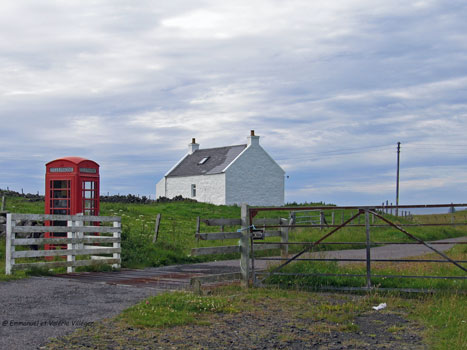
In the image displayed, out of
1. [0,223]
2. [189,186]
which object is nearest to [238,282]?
[0,223]

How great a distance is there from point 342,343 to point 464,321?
7.71ft

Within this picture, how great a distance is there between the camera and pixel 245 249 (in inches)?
500

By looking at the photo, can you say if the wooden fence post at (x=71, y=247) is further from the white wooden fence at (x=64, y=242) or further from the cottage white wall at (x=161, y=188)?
the cottage white wall at (x=161, y=188)

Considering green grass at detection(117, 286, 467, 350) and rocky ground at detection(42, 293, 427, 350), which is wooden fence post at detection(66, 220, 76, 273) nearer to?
green grass at detection(117, 286, 467, 350)

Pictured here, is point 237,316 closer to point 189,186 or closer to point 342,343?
point 342,343

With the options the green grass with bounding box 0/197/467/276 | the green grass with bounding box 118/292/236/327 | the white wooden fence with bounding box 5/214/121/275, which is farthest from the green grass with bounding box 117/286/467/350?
the green grass with bounding box 0/197/467/276

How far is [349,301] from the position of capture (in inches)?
422

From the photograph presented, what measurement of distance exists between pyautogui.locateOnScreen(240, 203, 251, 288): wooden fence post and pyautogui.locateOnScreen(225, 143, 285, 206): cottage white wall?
4125 cm

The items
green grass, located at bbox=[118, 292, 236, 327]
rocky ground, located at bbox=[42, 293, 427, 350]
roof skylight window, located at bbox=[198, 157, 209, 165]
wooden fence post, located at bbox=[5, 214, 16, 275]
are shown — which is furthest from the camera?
roof skylight window, located at bbox=[198, 157, 209, 165]

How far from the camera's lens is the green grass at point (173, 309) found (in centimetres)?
859

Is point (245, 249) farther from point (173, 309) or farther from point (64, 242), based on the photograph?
point (64, 242)

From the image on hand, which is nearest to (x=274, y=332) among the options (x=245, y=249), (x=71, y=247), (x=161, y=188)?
(x=245, y=249)

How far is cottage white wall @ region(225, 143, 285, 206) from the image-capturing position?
54.9 m

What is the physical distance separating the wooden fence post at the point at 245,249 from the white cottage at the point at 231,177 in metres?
41.1
